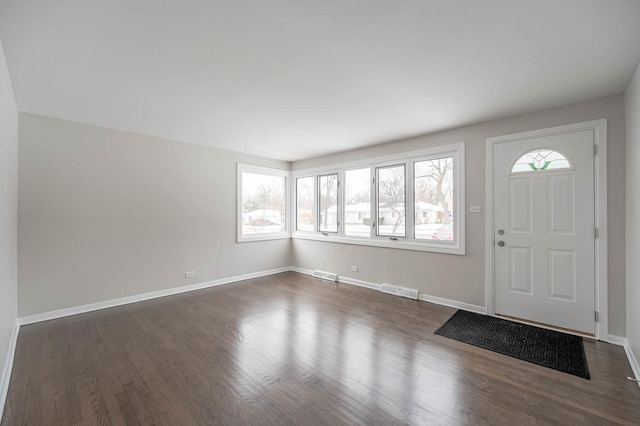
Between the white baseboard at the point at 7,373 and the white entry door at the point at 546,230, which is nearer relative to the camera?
the white baseboard at the point at 7,373

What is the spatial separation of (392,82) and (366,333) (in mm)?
2662

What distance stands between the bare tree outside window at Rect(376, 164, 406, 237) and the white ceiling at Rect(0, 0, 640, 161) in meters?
1.31

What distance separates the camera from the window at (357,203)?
5094 mm

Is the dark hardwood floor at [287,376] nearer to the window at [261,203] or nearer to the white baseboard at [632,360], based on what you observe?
the white baseboard at [632,360]

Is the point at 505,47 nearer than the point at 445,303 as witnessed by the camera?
Yes

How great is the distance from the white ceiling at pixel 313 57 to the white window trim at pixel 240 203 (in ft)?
6.42

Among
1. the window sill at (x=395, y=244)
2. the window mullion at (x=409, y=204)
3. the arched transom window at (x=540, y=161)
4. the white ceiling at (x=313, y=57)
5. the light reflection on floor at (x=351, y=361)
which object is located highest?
the white ceiling at (x=313, y=57)

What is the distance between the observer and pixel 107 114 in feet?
11.2

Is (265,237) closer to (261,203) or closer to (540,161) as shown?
(261,203)

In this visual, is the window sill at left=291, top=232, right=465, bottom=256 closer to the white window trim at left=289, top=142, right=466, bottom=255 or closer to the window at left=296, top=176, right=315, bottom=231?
the white window trim at left=289, top=142, right=466, bottom=255

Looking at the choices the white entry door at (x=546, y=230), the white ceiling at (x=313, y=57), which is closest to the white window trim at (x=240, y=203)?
the white ceiling at (x=313, y=57)

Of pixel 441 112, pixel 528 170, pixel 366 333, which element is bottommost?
pixel 366 333

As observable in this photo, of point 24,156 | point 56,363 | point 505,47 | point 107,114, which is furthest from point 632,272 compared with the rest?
point 24,156

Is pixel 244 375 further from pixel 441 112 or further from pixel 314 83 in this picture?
pixel 441 112
